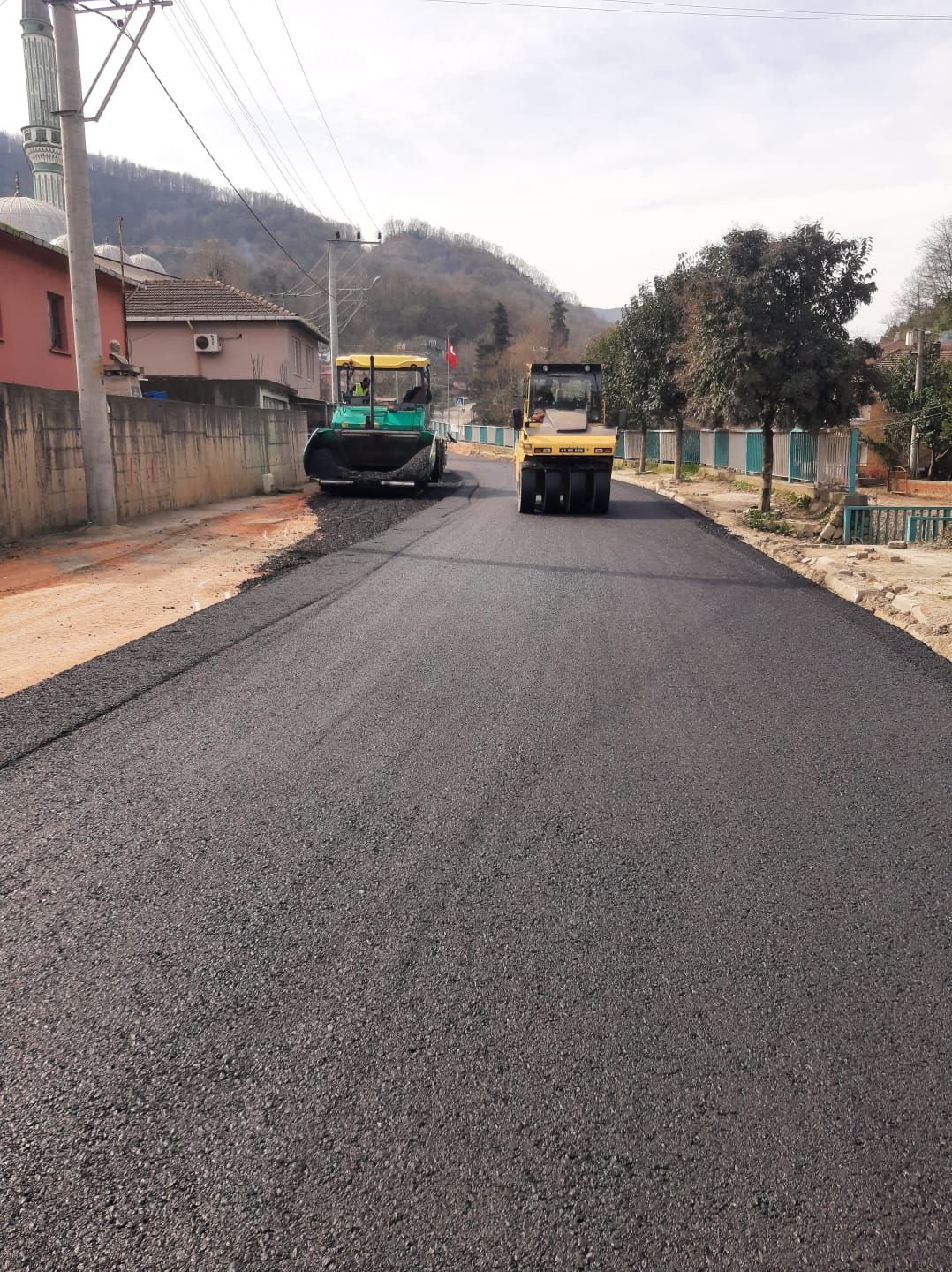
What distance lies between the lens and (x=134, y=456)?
15.0 meters

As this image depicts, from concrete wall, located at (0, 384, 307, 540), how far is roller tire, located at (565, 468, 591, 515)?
6.86 m

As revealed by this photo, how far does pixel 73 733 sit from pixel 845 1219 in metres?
4.29

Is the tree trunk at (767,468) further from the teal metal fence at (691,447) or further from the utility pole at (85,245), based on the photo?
the teal metal fence at (691,447)

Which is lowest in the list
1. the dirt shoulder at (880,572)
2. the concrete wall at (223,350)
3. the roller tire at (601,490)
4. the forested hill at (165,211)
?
the dirt shoulder at (880,572)

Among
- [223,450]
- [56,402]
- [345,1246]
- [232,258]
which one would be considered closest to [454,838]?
[345,1246]

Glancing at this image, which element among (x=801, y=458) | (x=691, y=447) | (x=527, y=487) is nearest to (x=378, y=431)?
(x=527, y=487)

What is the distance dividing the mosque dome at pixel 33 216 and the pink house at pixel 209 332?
3619 millimetres

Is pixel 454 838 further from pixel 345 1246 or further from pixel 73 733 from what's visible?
pixel 73 733

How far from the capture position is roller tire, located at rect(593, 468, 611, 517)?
57.4ft

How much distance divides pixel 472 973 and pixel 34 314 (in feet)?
68.4

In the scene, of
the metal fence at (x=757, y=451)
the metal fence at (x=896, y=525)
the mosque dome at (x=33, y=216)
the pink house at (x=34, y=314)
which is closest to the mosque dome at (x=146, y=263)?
the mosque dome at (x=33, y=216)

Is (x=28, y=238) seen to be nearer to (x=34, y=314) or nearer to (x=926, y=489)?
(x=34, y=314)

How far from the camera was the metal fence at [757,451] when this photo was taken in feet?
73.2

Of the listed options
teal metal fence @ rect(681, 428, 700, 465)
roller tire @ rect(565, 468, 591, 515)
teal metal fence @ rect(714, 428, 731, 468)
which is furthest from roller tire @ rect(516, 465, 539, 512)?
teal metal fence @ rect(681, 428, 700, 465)
